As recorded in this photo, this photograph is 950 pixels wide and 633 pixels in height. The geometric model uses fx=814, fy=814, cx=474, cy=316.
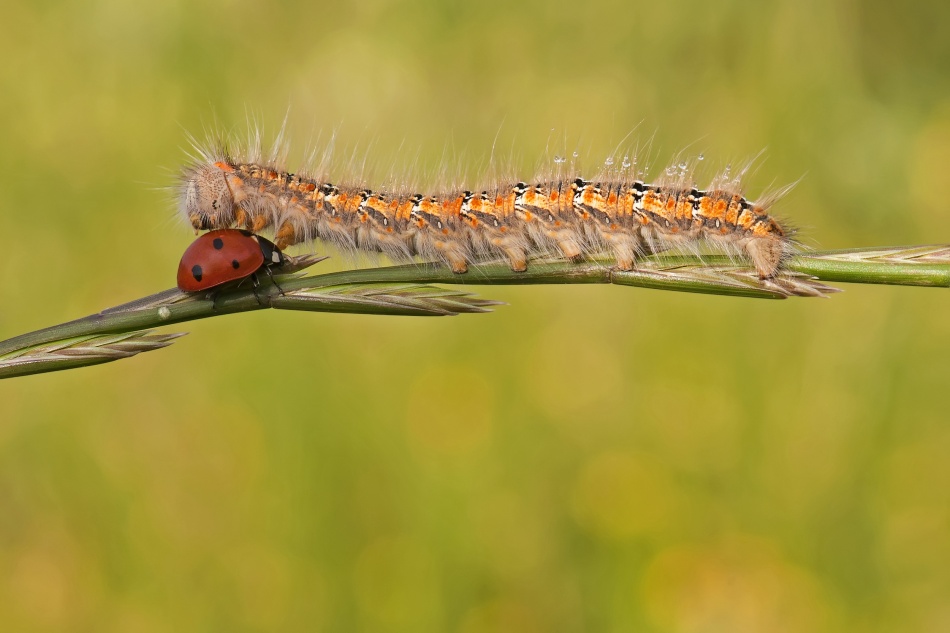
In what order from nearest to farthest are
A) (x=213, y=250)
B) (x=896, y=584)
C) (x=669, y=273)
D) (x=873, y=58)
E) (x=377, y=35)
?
(x=669, y=273), (x=213, y=250), (x=896, y=584), (x=873, y=58), (x=377, y=35)

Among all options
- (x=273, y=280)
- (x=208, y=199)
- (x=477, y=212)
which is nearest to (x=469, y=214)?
(x=477, y=212)

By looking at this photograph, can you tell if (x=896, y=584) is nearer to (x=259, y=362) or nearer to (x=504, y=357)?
(x=504, y=357)

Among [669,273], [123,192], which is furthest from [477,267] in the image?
[123,192]

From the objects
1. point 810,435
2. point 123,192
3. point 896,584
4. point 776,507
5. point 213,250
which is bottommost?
point 896,584

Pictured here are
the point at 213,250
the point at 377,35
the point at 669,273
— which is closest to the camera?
the point at 669,273

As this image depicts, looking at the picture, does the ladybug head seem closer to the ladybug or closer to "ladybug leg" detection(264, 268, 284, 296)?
the ladybug

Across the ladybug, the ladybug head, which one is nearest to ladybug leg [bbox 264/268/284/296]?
the ladybug

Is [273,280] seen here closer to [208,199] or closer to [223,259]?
[223,259]
